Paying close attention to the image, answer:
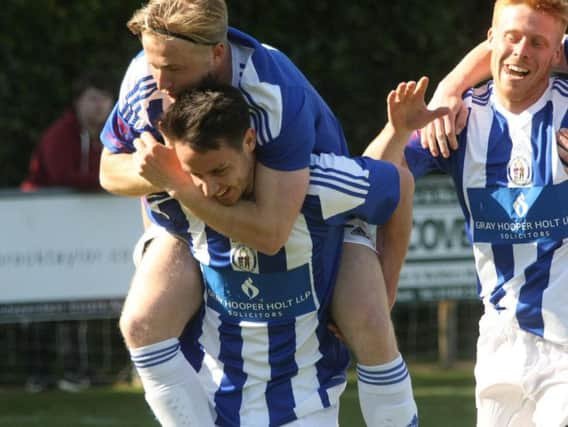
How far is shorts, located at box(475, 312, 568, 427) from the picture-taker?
192 inches

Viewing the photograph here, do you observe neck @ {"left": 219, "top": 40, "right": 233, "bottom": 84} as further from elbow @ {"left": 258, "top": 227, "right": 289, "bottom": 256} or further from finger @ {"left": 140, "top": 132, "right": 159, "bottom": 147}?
elbow @ {"left": 258, "top": 227, "right": 289, "bottom": 256}

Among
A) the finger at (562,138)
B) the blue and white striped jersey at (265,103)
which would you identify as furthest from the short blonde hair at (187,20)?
the finger at (562,138)

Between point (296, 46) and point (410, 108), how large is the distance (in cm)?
577

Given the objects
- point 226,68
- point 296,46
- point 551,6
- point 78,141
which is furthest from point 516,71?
point 296,46

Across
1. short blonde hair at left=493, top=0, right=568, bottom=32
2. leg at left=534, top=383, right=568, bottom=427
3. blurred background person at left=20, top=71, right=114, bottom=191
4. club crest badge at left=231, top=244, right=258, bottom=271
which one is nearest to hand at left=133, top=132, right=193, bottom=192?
club crest badge at left=231, top=244, right=258, bottom=271

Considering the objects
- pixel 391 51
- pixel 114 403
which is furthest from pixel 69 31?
pixel 114 403

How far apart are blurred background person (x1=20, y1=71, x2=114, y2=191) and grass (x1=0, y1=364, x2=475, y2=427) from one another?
1.29 m

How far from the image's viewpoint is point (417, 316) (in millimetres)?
9758

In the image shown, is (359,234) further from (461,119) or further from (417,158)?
(461,119)

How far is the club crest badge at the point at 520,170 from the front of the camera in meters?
4.98

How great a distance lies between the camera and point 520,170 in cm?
499

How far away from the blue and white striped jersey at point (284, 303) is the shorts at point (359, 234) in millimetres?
34

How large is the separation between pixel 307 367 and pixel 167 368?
0.47 meters

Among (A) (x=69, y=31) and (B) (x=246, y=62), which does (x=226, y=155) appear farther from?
(A) (x=69, y=31)
